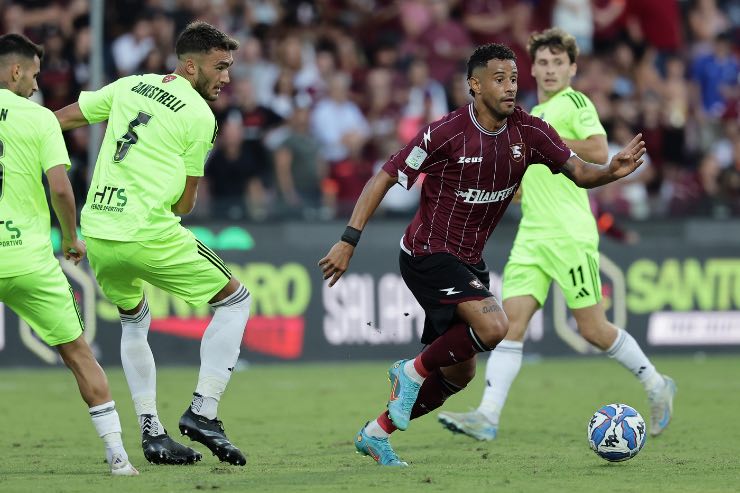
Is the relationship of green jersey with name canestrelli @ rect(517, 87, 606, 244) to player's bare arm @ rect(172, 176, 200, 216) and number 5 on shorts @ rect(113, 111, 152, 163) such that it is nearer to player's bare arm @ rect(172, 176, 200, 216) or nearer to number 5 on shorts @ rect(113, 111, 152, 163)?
player's bare arm @ rect(172, 176, 200, 216)

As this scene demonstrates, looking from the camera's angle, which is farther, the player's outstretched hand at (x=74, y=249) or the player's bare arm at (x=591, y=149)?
the player's bare arm at (x=591, y=149)

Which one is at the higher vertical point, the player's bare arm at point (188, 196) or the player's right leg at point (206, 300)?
the player's bare arm at point (188, 196)

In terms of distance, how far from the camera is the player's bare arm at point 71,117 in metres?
7.68

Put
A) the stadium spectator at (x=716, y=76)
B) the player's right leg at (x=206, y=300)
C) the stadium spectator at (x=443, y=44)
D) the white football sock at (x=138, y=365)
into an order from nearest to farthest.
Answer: the player's right leg at (x=206, y=300) < the white football sock at (x=138, y=365) < the stadium spectator at (x=443, y=44) < the stadium spectator at (x=716, y=76)

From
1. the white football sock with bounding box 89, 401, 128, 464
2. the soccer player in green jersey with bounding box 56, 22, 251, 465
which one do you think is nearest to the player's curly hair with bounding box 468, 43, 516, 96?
the soccer player in green jersey with bounding box 56, 22, 251, 465

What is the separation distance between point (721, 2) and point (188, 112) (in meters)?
16.0

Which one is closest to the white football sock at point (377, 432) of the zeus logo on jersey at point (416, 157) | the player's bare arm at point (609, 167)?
the zeus logo on jersey at point (416, 157)

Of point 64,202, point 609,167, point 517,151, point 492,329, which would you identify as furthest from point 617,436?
point 64,202

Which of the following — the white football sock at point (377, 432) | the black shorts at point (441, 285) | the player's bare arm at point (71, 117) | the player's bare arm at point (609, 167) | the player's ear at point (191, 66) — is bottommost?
the white football sock at point (377, 432)

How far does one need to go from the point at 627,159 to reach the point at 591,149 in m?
1.51

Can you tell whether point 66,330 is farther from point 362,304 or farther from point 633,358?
point 362,304

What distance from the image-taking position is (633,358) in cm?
943

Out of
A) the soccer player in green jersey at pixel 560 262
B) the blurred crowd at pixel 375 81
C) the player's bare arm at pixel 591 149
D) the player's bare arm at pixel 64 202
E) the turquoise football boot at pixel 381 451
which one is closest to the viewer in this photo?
Result: the player's bare arm at pixel 64 202

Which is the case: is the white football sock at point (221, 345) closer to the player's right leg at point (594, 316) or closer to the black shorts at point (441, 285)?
the black shorts at point (441, 285)
